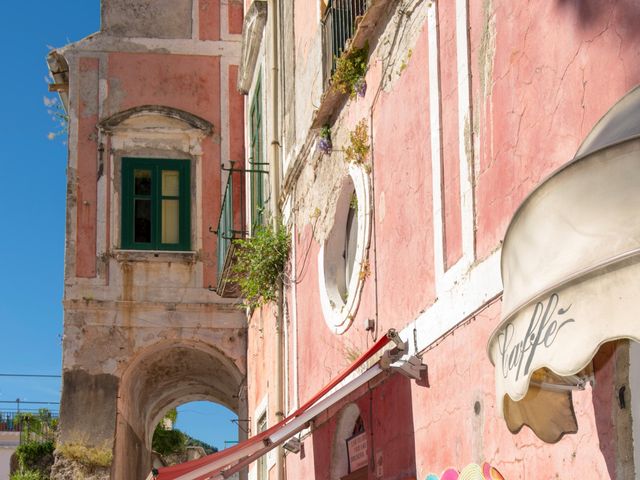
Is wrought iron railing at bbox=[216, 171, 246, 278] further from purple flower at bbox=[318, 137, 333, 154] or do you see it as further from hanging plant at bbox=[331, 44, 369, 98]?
hanging plant at bbox=[331, 44, 369, 98]

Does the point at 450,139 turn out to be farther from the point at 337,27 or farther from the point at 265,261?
the point at 265,261

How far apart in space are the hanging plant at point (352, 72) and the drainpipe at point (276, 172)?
3.54 meters

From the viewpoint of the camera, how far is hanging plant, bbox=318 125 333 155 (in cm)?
980

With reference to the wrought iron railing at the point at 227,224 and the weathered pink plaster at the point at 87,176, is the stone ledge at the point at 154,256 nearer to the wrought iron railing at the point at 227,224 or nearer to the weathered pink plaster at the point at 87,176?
the weathered pink plaster at the point at 87,176

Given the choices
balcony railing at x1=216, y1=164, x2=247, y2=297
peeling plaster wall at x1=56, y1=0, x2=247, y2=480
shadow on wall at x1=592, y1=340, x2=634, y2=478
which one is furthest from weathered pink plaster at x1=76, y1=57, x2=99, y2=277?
shadow on wall at x1=592, y1=340, x2=634, y2=478

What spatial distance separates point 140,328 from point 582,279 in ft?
45.2

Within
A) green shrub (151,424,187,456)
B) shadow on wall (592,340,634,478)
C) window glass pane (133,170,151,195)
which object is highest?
window glass pane (133,170,151,195)

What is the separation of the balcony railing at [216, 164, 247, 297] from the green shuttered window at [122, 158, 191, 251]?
3.06ft

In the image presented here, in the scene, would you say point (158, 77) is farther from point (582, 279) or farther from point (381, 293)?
point (582, 279)

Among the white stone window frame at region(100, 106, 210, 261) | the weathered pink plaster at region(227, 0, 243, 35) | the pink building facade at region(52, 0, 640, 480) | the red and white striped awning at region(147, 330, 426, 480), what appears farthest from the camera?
the weathered pink plaster at region(227, 0, 243, 35)

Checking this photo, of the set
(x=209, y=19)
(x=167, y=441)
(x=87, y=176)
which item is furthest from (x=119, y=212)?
(x=167, y=441)

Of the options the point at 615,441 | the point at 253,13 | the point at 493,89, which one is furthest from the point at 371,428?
the point at 253,13

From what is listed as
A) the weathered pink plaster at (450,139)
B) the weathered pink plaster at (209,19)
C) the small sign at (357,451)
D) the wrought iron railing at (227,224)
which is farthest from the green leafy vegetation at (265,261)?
the weathered pink plaster at (209,19)

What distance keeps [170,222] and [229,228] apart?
2.35 metres
